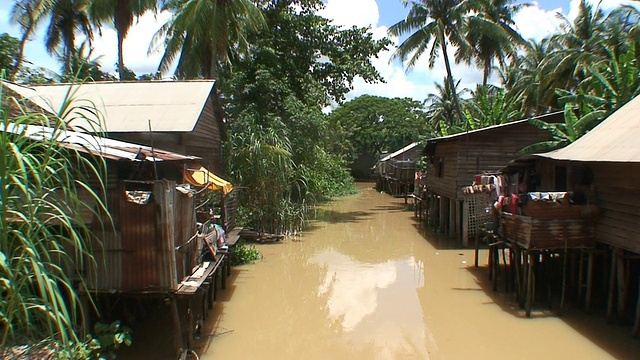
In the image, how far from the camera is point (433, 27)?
23625 millimetres

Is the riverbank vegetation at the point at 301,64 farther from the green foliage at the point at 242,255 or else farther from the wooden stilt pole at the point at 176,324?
the wooden stilt pole at the point at 176,324

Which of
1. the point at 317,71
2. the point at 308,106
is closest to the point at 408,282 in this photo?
the point at 308,106

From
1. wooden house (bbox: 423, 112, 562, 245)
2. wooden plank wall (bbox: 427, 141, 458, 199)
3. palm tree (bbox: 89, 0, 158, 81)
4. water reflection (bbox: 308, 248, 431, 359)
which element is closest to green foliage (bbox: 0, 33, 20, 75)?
palm tree (bbox: 89, 0, 158, 81)

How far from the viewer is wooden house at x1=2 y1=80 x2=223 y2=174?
1181 cm

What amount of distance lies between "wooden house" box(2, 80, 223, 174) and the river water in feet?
12.0

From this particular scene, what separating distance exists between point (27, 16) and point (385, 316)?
22.1 meters

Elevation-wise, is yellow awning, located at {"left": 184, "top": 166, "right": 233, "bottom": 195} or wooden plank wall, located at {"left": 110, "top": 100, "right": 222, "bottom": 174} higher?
wooden plank wall, located at {"left": 110, "top": 100, "right": 222, "bottom": 174}

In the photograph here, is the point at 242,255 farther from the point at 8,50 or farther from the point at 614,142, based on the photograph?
the point at 8,50

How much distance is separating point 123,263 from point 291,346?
3.14 m

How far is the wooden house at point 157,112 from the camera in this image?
11812mm

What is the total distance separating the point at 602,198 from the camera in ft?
30.6

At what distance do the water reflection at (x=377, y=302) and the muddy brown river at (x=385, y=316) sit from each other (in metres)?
0.02

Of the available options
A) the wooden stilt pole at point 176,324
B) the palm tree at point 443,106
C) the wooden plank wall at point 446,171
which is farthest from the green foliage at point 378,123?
the wooden stilt pole at point 176,324

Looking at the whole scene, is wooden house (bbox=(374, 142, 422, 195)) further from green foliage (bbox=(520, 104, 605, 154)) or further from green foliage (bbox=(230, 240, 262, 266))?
green foliage (bbox=(230, 240, 262, 266))
